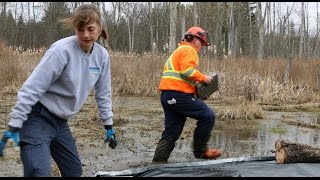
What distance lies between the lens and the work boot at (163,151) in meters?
5.34

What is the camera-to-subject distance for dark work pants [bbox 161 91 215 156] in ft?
17.0

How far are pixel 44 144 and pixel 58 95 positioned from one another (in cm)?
33

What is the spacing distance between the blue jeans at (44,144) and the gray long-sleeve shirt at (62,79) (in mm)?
73

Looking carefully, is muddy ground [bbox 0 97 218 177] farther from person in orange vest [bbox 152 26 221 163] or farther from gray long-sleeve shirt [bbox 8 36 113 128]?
gray long-sleeve shirt [bbox 8 36 113 128]

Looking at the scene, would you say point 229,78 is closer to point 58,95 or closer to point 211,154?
point 211,154

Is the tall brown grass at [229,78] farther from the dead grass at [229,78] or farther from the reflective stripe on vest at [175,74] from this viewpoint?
the reflective stripe on vest at [175,74]

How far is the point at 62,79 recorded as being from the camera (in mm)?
2883

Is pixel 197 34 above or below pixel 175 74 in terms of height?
above

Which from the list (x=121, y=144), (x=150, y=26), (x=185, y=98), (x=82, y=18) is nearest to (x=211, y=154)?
(x=185, y=98)

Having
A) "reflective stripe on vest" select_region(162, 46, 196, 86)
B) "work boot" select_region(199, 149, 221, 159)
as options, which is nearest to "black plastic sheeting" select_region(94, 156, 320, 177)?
"work boot" select_region(199, 149, 221, 159)

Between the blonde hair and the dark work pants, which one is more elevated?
the blonde hair

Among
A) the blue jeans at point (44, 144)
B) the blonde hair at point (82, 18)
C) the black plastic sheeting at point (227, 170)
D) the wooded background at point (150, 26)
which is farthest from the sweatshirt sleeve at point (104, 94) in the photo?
the wooded background at point (150, 26)

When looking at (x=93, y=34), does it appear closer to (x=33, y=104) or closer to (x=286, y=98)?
(x=33, y=104)

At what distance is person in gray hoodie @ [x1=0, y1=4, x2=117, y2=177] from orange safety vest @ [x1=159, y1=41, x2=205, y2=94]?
6.43 ft
